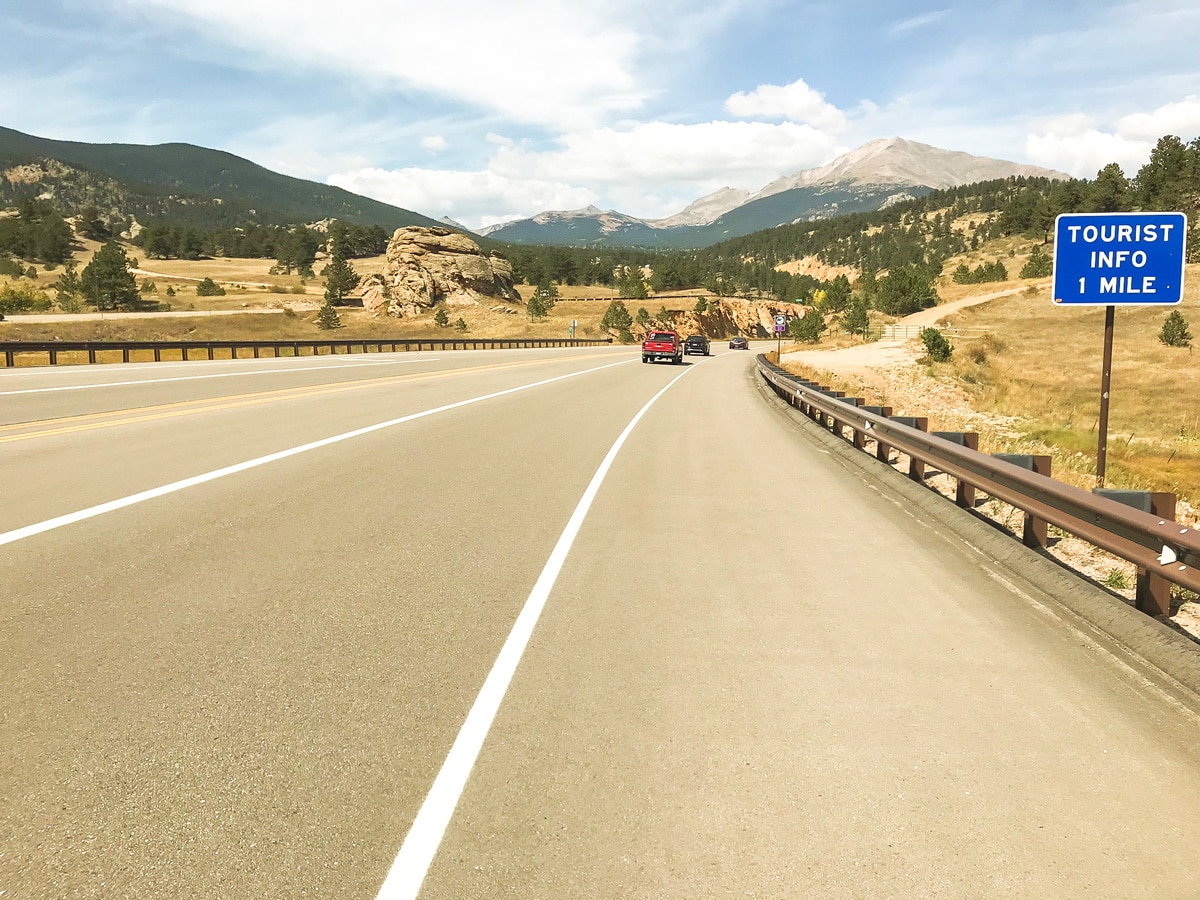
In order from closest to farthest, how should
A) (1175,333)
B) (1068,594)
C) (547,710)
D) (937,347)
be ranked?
(547,710) < (1068,594) < (937,347) < (1175,333)

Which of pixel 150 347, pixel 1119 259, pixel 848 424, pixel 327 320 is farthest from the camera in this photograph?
pixel 327 320

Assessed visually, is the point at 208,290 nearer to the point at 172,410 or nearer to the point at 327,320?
the point at 327,320

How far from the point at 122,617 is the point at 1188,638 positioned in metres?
6.34

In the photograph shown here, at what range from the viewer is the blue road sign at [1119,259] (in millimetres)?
9086

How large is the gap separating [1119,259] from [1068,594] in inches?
222

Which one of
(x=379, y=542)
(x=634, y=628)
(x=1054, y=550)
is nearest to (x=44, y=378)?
(x=379, y=542)

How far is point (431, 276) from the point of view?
12294 centimetres

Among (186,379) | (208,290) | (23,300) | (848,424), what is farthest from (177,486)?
(208,290)

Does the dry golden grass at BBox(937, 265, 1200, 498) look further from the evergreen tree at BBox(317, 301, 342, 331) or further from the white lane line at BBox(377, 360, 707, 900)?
the evergreen tree at BBox(317, 301, 342, 331)

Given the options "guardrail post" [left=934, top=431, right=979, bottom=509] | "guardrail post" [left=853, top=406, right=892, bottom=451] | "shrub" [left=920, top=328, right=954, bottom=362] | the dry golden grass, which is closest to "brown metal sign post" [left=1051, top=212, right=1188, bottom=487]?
"guardrail post" [left=934, top=431, right=979, bottom=509]

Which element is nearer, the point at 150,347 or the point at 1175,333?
the point at 150,347

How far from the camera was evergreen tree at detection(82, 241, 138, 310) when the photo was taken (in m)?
92.2

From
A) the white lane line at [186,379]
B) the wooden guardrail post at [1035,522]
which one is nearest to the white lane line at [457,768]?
the wooden guardrail post at [1035,522]

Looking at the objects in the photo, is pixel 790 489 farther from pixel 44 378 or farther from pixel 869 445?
pixel 44 378
